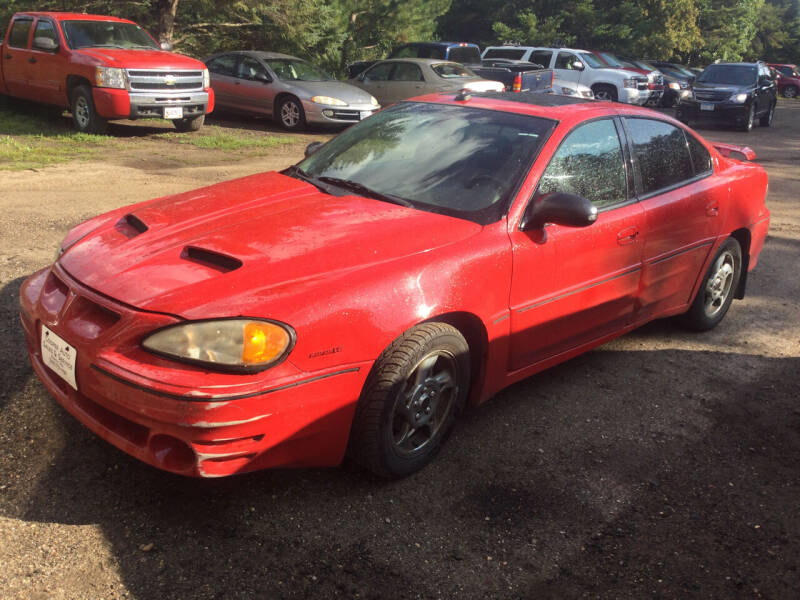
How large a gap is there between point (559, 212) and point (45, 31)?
39.3 feet

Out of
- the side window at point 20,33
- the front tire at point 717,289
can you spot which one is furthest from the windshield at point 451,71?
the front tire at point 717,289

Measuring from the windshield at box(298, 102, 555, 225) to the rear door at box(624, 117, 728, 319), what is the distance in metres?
0.82

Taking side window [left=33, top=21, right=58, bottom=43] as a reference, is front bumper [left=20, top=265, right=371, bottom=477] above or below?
below

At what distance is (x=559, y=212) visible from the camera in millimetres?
3590

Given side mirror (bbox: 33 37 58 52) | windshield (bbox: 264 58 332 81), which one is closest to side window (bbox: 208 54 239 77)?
windshield (bbox: 264 58 332 81)

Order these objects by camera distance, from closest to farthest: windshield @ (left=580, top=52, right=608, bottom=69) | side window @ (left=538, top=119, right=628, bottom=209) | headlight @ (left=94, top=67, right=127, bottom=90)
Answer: side window @ (left=538, top=119, right=628, bottom=209) → headlight @ (left=94, top=67, right=127, bottom=90) → windshield @ (left=580, top=52, right=608, bottom=69)

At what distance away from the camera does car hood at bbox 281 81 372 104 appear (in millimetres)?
14828

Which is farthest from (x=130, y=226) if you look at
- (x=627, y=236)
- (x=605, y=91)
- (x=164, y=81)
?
(x=605, y=91)

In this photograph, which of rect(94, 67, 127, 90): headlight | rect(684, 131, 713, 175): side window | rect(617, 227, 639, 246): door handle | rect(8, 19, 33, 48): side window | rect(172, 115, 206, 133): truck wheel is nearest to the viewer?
rect(617, 227, 639, 246): door handle

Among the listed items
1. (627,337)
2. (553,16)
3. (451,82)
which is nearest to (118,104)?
(451,82)

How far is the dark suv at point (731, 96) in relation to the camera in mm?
19312

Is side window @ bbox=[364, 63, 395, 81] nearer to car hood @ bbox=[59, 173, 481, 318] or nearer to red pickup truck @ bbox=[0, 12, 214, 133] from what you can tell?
red pickup truck @ bbox=[0, 12, 214, 133]

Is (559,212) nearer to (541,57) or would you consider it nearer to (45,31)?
(45,31)

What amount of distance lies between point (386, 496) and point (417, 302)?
80cm
